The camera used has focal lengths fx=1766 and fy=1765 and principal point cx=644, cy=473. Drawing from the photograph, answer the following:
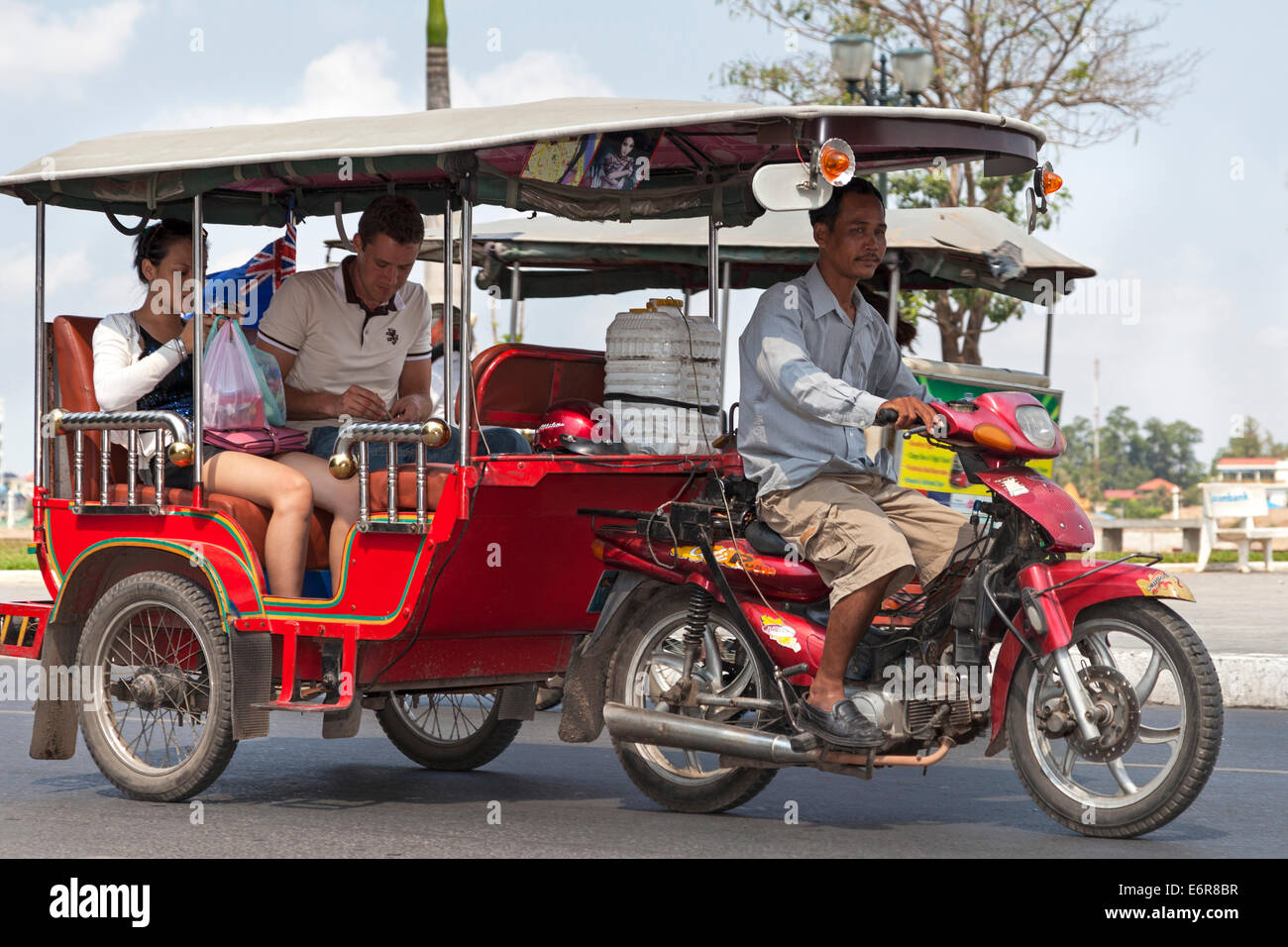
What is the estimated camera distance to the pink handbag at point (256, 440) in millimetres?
6180

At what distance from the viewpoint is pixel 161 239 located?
638cm

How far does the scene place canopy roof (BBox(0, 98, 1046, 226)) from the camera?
5.34 meters

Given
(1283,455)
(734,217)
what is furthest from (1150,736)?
(1283,455)

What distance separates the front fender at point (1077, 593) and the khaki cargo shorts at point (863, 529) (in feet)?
1.13

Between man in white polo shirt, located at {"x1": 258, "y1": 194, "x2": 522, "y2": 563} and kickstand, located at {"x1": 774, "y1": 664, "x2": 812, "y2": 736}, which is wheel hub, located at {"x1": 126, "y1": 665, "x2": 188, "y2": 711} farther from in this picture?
kickstand, located at {"x1": 774, "y1": 664, "x2": 812, "y2": 736}

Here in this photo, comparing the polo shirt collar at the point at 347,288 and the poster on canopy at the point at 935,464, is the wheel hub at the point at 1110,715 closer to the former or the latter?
the polo shirt collar at the point at 347,288

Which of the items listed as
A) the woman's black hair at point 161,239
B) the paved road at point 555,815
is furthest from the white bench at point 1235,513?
the woman's black hair at point 161,239

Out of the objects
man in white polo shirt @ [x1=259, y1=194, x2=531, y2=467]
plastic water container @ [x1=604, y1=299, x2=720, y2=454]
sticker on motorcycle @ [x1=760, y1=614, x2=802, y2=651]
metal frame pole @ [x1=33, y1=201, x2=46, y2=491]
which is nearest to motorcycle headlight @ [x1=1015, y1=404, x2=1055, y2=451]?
sticker on motorcycle @ [x1=760, y1=614, x2=802, y2=651]

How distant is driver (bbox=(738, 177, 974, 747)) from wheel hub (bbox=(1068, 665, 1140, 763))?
58cm
